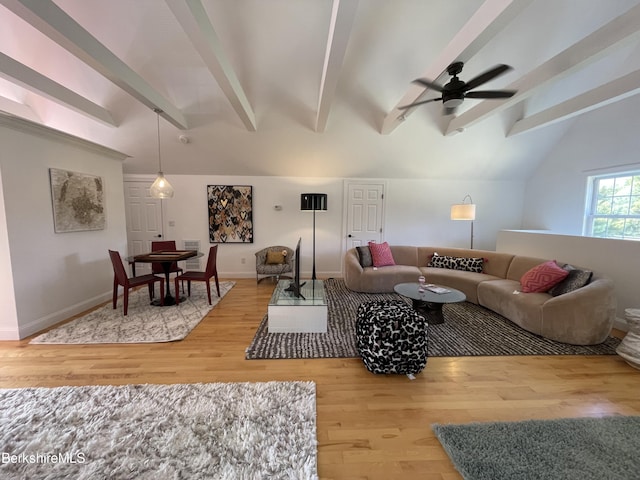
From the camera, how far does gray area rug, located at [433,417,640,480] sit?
1.38 meters

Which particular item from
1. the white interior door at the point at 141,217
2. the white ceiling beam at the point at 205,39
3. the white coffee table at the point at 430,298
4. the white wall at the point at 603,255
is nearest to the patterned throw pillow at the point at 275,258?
the white interior door at the point at 141,217

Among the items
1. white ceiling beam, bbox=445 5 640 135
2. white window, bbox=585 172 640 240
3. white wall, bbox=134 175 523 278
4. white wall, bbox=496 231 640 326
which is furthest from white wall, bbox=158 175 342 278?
white window, bbox=585 172 640 240

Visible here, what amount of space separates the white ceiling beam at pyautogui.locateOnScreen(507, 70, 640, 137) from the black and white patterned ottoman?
12.3 ft

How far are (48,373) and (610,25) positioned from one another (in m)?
6.03

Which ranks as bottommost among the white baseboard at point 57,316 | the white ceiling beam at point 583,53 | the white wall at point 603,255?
the white baseboard at point 57,316

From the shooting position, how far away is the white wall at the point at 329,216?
17.7ft

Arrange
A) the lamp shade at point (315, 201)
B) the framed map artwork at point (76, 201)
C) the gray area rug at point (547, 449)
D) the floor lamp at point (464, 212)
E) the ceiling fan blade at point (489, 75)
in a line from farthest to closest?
the floor lamp at point (464, 212), the lamp shade at point (315, 201), the framed map artwork at point (76, 201), the ceiling fan blade at point (489, 75), the gray area rug at point (547, 449)

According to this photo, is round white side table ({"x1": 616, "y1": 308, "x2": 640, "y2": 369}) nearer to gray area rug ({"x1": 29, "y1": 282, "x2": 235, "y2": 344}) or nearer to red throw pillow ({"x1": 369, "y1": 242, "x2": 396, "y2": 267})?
red throw pillow ({"x1": 369, "y1": 242, "x2": 396, "y2": 267})

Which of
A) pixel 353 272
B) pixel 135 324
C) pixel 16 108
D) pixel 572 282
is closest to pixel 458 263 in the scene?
pixel 572 282

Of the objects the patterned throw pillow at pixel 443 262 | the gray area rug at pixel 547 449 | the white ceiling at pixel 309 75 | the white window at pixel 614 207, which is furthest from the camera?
the patterned throw pillow at pixel 443 262

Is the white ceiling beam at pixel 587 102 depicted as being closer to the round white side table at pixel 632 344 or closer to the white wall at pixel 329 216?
the white wall at pixel 329 216

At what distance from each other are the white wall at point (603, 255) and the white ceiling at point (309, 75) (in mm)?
1818

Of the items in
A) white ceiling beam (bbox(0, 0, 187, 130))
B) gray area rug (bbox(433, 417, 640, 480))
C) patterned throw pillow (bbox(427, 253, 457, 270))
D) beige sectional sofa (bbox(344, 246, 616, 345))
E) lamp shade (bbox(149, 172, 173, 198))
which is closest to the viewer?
gray area rug (bbox(433, 417, 640, 480))

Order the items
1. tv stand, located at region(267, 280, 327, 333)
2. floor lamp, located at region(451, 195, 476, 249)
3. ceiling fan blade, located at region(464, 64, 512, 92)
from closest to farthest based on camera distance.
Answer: ceiling fan blade, located at region(464, 64, 512, 92) < tv stand, located at region(267, 280, 327, 333) < floor lamp, located at region(451, 195, 476, 249)
